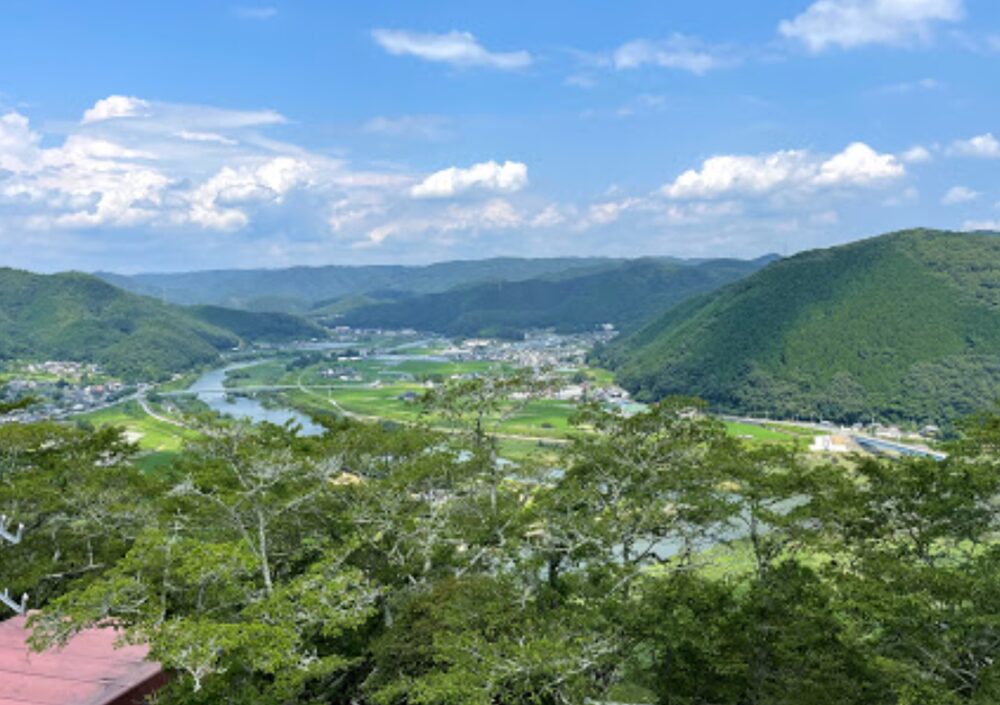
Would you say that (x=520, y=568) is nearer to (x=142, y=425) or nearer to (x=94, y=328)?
(x=142, y=425)

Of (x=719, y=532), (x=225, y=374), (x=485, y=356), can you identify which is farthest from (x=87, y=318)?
(x=719, y=532)

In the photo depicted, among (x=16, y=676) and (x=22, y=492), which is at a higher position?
(x=22, y=492)

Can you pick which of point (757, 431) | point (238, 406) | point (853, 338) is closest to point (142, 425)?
point (238, 406)

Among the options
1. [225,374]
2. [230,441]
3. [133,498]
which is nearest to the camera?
[230,441]

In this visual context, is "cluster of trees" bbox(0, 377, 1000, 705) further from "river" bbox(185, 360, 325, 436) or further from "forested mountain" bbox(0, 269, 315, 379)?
"forested mountain" bbox(0, 269, 315, 379)

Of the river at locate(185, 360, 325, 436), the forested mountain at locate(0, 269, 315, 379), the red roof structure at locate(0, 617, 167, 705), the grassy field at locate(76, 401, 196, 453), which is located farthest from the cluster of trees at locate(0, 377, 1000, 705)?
the forested mountain at locate(0, 269, 315, 379)

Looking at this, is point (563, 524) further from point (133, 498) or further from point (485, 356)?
point (485, 356)

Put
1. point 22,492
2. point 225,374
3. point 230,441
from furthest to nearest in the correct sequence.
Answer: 1. point 225,374
2. point 22,492
3. point 230,441

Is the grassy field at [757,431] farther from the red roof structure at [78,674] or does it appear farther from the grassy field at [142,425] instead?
the red roof structure at [78,674]
